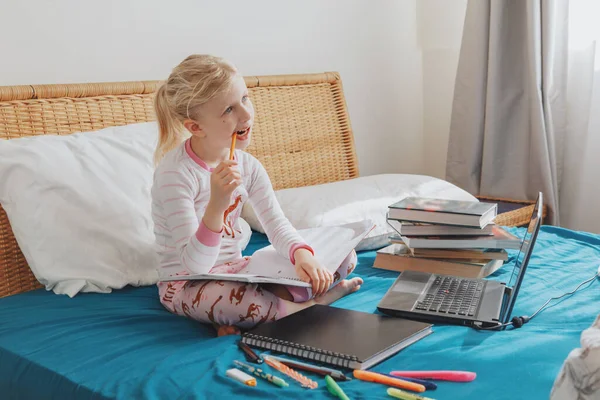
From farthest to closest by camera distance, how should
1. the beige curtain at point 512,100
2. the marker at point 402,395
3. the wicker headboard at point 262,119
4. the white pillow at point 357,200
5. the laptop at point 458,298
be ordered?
the beige curtain at point 512,100 < the white pillow at point 357,200 < the wicker headboard at point 262,119 < the laptop at point 458,298 < the marker at point 402,395

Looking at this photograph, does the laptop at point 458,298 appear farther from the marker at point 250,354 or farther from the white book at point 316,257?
the marker at point 250,354

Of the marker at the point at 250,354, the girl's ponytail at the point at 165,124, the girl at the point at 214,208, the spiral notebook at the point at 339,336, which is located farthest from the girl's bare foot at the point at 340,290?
the girl's ponytail at the point at 165,124

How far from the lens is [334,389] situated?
103cm

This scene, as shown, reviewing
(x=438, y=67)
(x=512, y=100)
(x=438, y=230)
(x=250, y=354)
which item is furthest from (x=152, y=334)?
(x=438, y=67)

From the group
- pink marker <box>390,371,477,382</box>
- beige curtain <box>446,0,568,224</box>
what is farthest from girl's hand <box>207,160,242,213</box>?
beige curtain <box>446,0,568,224</box>

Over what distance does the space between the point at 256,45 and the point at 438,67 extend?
973 mm

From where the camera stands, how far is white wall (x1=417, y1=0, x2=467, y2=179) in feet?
10.1

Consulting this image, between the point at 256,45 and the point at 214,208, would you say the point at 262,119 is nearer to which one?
the point at 256,45

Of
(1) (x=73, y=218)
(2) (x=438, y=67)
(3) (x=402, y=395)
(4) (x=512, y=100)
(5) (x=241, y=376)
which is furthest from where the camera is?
(2) (x=438, y=67)

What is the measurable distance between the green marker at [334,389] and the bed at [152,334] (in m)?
0.01

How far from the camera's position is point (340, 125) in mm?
2738

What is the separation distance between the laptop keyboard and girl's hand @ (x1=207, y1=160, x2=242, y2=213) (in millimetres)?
421

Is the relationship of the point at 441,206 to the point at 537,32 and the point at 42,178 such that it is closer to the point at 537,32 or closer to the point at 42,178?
the point at 42,178

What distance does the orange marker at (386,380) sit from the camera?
3.36 ft
